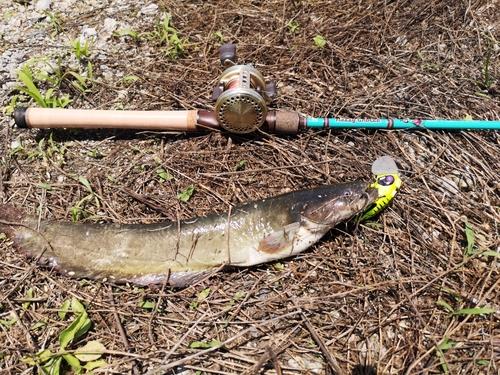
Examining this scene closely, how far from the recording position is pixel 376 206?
2.79m

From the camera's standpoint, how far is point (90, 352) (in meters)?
2.43

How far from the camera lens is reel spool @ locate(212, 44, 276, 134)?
2857mm

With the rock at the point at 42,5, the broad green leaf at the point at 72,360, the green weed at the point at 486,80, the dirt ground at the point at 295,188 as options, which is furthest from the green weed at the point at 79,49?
the green weed at the point at 486,80

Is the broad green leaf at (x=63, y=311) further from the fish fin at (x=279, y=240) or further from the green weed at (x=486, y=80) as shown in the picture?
the green weed at (x=486, y=80)

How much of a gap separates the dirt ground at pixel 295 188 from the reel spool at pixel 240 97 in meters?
0.25

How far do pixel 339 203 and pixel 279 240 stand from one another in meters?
0.48

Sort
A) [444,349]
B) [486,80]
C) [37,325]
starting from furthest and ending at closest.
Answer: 1. [486,80]
2. [37,325]
3. [444,349]

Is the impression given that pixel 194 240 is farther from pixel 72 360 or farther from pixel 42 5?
pixel 42 5

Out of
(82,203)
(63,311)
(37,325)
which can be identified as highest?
(82,203)

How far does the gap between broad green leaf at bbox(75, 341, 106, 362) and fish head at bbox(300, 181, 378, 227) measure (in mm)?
1541

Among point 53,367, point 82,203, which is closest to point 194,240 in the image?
point 82,203

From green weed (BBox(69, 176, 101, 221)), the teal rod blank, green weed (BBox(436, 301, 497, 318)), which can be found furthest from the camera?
the teal rod blank

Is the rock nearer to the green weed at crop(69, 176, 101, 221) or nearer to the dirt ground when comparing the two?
the dirt ground

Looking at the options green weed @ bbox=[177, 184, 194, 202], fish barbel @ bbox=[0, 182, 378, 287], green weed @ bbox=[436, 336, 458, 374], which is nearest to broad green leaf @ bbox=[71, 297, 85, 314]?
→ fish barbel @ bbox=[0, 182, 378, 287]
